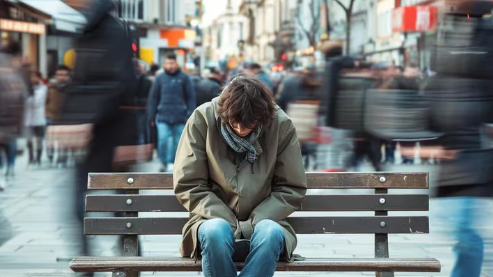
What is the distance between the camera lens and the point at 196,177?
15.7ft

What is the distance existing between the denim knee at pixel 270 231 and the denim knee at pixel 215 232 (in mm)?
135

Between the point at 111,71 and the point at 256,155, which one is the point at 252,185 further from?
the point at 111,71

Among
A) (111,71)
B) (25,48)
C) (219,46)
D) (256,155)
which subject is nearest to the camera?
(256,155)

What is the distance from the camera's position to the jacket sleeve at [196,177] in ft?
15.6

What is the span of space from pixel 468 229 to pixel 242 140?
4.32 feet

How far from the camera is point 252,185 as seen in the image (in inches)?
189

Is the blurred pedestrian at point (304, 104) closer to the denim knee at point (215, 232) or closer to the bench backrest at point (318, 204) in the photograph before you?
the bench backrest at point (318, 204)

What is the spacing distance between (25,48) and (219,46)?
120885 millimetres

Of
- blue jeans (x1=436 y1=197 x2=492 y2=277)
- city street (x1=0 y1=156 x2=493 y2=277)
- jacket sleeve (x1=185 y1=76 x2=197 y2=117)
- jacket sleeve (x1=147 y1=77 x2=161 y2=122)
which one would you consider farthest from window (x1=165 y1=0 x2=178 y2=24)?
blue jeans (x1=436 y1=197 x2=492 y2=277)

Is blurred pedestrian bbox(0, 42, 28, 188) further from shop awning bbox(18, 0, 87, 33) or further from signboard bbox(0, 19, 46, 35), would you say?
signboard bbox(0, 19, 46, 35)

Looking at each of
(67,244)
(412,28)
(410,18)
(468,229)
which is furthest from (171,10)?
(468,229)

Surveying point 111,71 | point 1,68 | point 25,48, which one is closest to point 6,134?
point 1,68

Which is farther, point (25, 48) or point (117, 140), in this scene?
point (25, 48)

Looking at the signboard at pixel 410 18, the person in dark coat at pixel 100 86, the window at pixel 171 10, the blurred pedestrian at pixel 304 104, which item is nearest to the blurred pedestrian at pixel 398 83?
the blurred pedestrian at pixel 304 104
